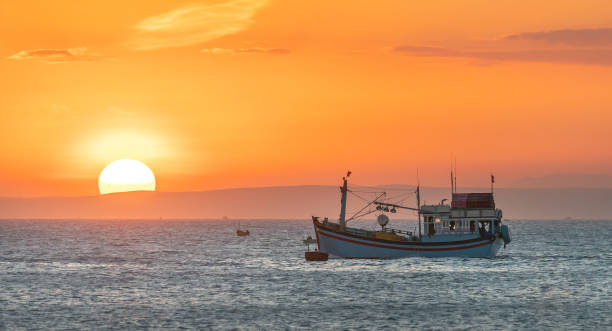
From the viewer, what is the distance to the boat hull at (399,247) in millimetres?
107188

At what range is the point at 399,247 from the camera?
108m

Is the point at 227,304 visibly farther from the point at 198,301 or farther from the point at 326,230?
the point at 326,230

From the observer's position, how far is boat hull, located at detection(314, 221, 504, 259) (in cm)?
10719


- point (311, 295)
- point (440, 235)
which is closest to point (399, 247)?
point (440, 235)

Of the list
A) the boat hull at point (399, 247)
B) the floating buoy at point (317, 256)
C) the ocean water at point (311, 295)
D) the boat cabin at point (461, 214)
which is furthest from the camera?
the floating buoy at point (317, 256)

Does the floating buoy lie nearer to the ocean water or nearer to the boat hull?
the ocean water

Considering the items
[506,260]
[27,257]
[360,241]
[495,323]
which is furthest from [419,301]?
[27,257]

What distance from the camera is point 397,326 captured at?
177 ft

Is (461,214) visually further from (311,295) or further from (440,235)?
(311,295)

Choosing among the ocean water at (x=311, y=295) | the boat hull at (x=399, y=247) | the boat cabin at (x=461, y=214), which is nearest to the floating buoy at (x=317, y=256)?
the ocean water at (x=311, y=295)

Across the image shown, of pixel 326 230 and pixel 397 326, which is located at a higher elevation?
pixel 326 230

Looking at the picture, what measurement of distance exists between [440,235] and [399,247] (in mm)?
5586

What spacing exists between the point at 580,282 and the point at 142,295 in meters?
44.9

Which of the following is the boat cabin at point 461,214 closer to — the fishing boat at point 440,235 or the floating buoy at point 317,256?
the fishing boat at point 440,235
